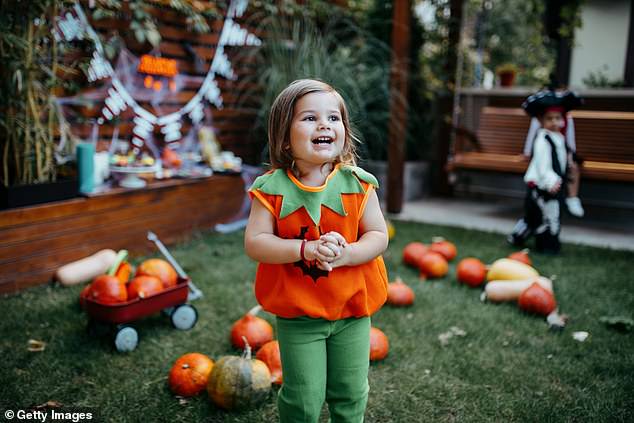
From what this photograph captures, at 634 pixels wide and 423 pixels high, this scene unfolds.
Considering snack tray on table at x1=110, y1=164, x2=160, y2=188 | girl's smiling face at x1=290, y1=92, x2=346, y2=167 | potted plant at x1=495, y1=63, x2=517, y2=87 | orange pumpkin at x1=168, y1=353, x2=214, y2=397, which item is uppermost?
potted plant at x1=495, y1=63, x2=517, y2=87

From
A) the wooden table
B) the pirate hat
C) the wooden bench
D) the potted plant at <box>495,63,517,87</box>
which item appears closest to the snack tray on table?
the wooden table

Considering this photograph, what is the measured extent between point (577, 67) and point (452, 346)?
6.76 metres

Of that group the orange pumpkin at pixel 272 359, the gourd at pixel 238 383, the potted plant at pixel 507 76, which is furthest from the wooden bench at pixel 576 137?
the gourd at pixel 238 383

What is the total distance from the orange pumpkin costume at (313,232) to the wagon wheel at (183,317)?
4.33 feet

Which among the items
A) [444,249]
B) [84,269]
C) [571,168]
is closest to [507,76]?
[571,168]

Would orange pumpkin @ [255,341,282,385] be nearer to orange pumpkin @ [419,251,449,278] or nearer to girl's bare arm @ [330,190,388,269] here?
girl's bare arm @ [330,190,388,269]

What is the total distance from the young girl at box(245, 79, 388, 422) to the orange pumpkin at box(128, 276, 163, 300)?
1.16 m

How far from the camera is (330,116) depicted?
170 cm

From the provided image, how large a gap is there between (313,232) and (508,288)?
214 cm

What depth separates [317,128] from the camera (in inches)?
65.7

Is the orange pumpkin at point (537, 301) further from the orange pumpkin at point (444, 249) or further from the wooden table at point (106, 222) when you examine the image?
the wooden table at point (106, 222)

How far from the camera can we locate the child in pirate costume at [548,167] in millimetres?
4652

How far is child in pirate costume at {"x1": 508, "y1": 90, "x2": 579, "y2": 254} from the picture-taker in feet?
15.3

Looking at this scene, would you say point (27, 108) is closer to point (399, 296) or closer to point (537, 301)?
point (399, 296)
